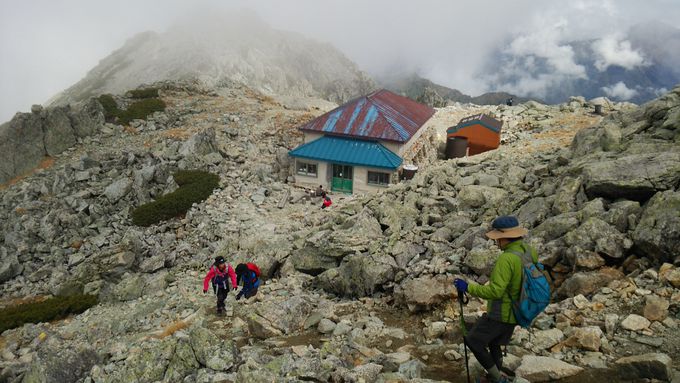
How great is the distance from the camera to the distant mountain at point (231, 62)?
120 m

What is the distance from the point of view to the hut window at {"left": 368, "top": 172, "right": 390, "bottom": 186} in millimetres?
33500

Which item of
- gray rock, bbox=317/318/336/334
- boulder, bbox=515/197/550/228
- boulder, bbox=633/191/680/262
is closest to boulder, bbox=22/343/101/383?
gray rock, bbox=317/318/336/334

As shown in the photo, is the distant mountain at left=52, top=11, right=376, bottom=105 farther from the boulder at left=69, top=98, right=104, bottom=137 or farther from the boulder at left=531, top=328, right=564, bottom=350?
the boulder at left=531, top=328, right=564, bottom=350

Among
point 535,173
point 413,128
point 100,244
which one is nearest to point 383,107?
point 413,128

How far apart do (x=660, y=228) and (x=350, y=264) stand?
27.7ft

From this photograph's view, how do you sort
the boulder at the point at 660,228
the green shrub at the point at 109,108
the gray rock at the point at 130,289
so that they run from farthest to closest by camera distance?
the green shrub at the point at 109,108, the gray rock at the point at 130,289, the boulder at the point at 660,228

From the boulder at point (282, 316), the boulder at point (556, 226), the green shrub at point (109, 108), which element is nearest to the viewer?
the boulder at point (282, 316)

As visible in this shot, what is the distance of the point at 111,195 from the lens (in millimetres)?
32031

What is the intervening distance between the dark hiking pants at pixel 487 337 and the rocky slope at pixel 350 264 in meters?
0.95

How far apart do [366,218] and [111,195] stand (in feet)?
71.0

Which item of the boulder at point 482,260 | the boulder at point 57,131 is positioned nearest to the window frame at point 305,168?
the boulder at point 57,131

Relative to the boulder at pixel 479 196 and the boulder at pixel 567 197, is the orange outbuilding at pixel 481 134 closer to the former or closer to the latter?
the boulder at pixel 479 196

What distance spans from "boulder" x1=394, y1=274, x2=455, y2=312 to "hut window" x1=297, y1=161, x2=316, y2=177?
22.9 m

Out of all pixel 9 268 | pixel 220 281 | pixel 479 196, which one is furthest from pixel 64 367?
pixel 9 268
